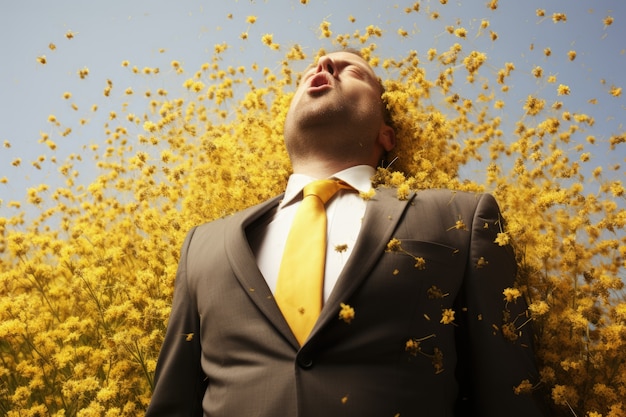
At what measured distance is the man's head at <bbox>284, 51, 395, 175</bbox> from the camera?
213cm

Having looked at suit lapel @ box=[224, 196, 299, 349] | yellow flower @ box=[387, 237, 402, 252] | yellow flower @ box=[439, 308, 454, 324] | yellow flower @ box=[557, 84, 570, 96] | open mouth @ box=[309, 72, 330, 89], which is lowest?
yellow flower @ box=[439, 308, 454, 324]

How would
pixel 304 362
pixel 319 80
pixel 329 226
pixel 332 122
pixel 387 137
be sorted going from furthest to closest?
1. pixel 387 137
2. pixel 319 80
3. pixel 332 122
4. pixel 329 226
5. pixel 304 362

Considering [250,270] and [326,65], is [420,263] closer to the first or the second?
[250,270]

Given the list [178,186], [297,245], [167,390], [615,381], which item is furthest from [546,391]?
[178,186]

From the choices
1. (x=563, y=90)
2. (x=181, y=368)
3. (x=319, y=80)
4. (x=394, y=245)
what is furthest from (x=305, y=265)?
(x=563, y=90)

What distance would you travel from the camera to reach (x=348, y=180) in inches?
79.8

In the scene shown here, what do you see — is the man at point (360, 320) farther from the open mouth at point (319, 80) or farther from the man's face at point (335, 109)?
the open mouth at point (319, 80)

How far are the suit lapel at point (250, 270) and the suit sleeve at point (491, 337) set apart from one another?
0.50 meters

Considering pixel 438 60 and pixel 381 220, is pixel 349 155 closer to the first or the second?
pixel 381 220

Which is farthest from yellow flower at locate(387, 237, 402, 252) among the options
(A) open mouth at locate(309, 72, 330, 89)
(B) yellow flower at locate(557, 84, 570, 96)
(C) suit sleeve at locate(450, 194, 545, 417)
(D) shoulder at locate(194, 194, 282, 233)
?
(B) yellow flower at locate(557, 84, 570, 96)

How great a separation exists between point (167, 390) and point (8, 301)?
0.85m

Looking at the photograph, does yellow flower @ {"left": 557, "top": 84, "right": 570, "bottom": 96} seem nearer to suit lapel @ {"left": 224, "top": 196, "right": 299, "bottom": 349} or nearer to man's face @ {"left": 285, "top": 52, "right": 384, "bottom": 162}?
man's face @ {"left": 285, "top": 52, "right": 384, "bottom": 162}

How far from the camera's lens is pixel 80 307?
8.95ft

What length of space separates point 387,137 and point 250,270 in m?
0.87
